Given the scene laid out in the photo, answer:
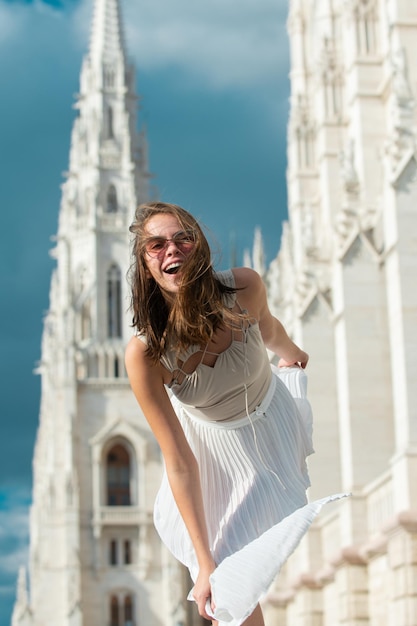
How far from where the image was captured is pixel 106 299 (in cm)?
6038

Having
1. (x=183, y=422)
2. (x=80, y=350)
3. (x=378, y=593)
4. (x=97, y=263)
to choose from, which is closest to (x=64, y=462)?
(x=80, y=350)

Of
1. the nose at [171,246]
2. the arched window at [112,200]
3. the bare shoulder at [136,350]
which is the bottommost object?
the bare shoulder at [136,350]

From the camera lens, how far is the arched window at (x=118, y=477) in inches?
2260

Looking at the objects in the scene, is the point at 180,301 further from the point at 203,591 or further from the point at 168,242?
the point at 203,591

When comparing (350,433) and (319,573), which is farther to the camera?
(319,573)

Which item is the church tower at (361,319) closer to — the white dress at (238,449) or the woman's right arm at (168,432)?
the white dress at (238,449)

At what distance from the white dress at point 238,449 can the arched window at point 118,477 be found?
175ft

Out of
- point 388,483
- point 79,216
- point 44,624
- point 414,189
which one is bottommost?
point 44,624

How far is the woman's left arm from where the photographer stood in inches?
173

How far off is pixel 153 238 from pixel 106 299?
2217 inches

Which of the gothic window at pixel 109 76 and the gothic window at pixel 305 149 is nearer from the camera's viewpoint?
the gothic window at pixel 305 149

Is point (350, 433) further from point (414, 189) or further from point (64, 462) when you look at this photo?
point (64, 462)

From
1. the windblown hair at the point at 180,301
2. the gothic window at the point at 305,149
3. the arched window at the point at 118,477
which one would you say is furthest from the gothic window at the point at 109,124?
the windblown hair at the point at 180,301

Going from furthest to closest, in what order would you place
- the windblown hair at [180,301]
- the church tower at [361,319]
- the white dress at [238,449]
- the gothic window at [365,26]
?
the gothic window at [365,26]
the church tower at [361,319]
the white dress at [238,449]
the windblown hair at [180,301]
